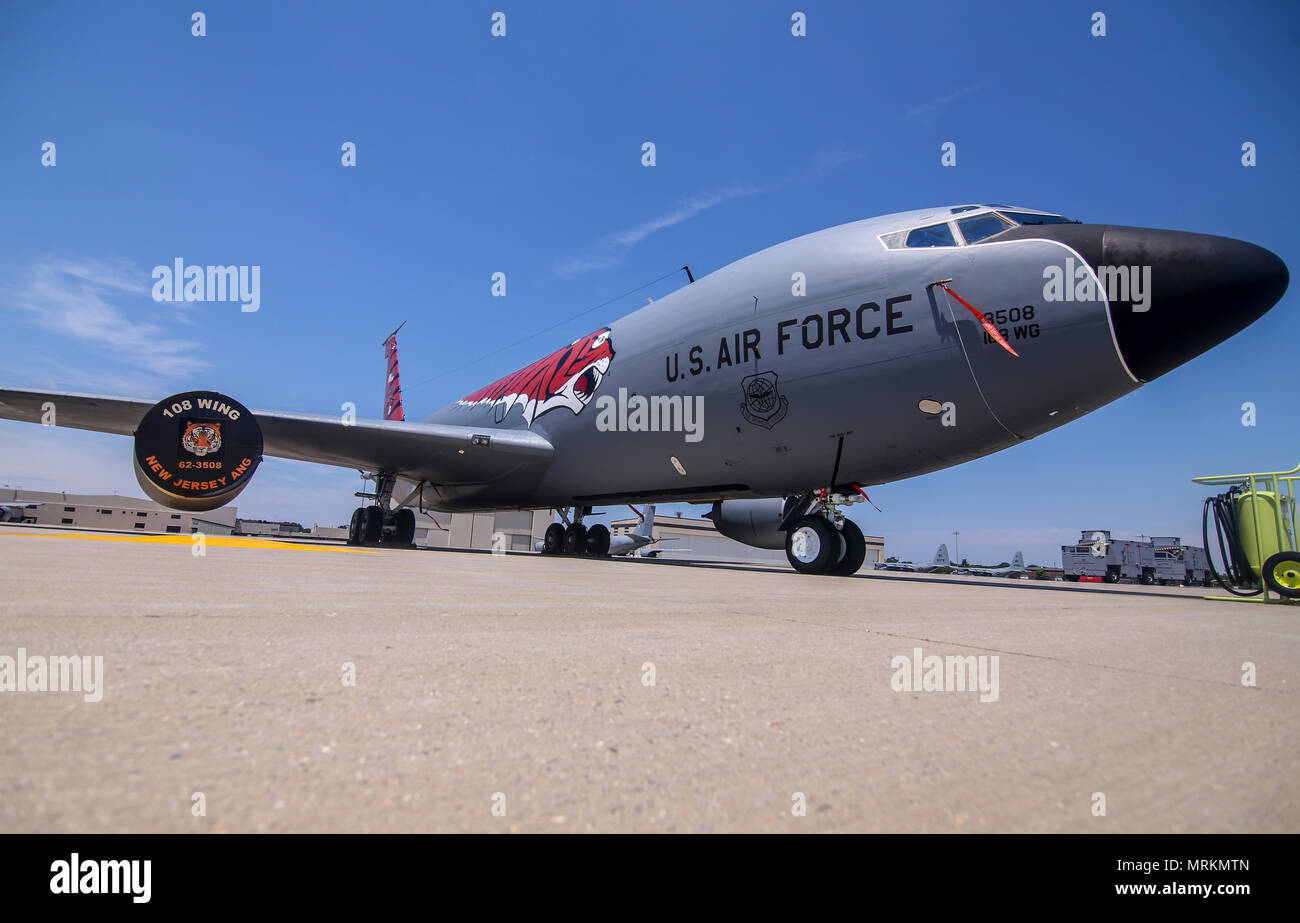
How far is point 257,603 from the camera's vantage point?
8.44 ft

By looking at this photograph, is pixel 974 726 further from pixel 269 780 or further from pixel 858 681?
pixel 269 780

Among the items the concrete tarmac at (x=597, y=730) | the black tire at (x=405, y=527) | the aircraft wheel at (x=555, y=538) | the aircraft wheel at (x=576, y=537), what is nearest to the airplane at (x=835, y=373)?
the black tire at (x=405, y=527)

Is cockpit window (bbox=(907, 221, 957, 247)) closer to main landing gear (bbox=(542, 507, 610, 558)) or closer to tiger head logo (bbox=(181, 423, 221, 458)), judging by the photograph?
tiger head logo (bbox=(181, 423, 221, 458))

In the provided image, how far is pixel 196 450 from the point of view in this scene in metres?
8.34

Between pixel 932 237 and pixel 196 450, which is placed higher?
pixel 932 237

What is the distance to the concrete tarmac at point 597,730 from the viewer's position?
812 millimetres

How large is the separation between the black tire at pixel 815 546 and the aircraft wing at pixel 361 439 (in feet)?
19.1

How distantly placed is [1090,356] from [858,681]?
20.5 feet

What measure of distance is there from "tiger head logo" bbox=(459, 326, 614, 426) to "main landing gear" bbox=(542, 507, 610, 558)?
3143mm

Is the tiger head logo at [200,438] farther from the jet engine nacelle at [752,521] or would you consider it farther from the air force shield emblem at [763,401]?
the jet engine nacelle at [752,521]

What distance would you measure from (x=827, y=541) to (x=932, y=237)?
413 cm

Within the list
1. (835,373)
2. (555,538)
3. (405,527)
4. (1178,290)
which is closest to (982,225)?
(1178,290)

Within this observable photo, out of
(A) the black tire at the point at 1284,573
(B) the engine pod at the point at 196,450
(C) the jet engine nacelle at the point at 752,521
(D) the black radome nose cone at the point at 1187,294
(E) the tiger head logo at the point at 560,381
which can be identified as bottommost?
(A) the black tire at the point at 1284,573

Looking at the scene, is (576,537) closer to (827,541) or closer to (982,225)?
(827,541)
